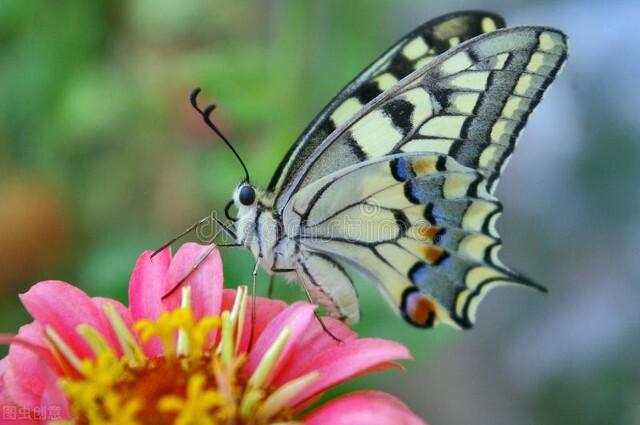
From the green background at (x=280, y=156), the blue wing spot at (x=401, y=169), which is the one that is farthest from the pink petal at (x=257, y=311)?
the green background at (x=280, y=156)

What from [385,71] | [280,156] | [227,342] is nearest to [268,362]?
[227,342]

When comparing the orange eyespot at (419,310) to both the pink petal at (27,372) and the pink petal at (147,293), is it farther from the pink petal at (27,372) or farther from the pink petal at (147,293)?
the pink petal at (27,372)

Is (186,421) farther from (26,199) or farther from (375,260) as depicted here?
(26,199)

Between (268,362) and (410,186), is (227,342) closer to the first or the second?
(268,362)

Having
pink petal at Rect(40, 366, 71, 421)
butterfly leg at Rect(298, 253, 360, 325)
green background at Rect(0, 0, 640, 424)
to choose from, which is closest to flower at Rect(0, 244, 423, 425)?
pink petal at Rect(40, 366, 71, 421)

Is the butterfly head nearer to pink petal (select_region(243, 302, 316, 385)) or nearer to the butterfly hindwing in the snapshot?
the butterfly hindwing

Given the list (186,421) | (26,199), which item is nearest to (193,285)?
(186,421)
